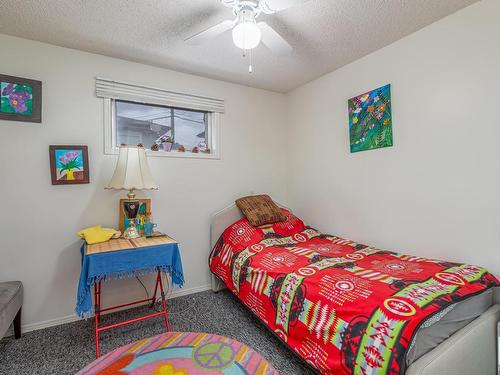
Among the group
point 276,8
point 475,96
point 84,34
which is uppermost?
point 84,34

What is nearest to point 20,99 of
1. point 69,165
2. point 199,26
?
point 69,165

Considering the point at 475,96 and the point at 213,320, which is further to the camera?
the point at 213,320

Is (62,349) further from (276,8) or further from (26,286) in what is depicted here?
(276,8)

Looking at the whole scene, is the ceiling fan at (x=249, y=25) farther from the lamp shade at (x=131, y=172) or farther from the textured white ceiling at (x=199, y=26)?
the lamp shade at (x=131, y=172)

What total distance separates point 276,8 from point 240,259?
1.90 m

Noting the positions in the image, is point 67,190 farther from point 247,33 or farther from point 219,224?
point 247,33

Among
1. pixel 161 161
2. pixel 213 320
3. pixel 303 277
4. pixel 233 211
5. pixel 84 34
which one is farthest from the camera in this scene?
pixel 233 211

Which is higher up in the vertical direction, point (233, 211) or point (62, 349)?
point (233, 211)

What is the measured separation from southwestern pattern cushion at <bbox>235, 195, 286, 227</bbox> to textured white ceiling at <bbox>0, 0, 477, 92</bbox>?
146 cm

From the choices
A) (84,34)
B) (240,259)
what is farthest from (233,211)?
(84,34)

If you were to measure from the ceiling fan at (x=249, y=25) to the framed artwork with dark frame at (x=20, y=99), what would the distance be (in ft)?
4.84

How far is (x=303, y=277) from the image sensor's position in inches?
67.7

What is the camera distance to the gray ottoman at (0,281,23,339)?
1653 millimetres

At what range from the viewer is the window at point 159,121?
8.16ft
